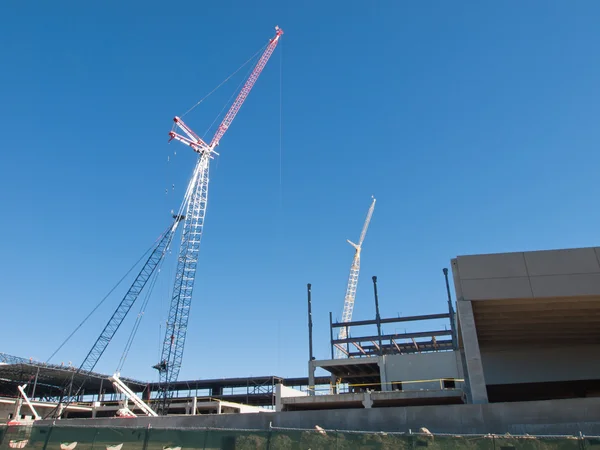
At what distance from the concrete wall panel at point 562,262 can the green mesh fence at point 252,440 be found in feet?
41.1

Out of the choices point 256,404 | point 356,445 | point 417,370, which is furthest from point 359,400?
point 256,404

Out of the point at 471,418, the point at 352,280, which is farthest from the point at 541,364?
the point at 352,280

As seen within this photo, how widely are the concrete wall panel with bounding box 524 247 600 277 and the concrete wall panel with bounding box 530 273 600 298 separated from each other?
0.79ft

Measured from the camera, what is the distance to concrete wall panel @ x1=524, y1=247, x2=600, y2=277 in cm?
2234

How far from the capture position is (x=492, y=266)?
76.3 ft

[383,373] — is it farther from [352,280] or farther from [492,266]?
[352,280]

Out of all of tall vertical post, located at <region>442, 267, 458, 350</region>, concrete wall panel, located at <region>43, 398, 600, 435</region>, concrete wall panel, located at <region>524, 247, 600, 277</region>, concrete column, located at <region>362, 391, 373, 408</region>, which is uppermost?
tall vertical post, located at <region>442, 267, 458, 350</region>

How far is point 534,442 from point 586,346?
2623 centimetres

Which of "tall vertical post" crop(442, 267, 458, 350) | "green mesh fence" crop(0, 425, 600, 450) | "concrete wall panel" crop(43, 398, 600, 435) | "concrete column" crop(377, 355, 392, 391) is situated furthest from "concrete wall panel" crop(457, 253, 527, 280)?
"tall vertical post" crop(442, 267, 458, 350)

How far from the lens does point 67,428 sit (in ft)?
50.5

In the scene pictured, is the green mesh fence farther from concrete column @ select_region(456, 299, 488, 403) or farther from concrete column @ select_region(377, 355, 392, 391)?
concrete column @ select_region(377, 355, 392, 391)

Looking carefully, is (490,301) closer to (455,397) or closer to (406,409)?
(406,409)

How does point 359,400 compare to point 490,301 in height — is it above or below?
below

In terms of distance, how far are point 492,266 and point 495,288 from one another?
1.10 metres
